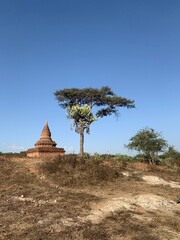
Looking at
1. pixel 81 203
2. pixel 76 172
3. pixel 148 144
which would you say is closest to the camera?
pixel 81 203

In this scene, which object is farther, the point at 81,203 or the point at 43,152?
the point at 43,152

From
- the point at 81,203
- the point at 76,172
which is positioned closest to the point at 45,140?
the point at 76,172

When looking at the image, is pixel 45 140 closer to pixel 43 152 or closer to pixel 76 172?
pixel 43 152

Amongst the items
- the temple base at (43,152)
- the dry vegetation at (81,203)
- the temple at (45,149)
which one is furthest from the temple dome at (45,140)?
the dry vegetation at (81,203)

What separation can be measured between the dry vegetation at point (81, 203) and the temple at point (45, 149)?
9.62 metres

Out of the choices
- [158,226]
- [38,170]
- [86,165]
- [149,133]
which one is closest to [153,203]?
[158,226]

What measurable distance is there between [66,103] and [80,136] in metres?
5.61

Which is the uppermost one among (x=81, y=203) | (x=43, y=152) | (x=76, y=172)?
(x=43, y=152)

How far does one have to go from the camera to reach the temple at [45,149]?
88.7 ft

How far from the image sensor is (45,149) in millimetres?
27469

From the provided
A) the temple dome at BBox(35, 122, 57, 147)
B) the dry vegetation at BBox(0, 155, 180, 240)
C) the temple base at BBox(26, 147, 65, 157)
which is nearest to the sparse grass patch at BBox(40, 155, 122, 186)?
the dry vegetation at BBox(0, 155, 180, 240)

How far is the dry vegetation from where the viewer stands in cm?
671

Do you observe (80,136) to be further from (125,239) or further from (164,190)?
(125,239)

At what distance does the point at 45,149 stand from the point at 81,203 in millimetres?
18276
